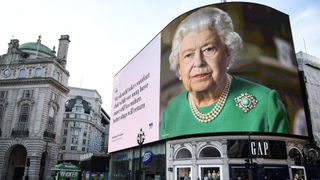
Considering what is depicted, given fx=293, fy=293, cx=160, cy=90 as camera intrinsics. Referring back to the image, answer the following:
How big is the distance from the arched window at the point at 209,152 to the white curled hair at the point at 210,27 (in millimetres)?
8763

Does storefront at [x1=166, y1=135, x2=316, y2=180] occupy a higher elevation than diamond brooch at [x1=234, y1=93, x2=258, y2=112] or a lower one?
lower

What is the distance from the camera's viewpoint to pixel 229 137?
94.4 feet

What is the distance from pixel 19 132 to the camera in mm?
52156

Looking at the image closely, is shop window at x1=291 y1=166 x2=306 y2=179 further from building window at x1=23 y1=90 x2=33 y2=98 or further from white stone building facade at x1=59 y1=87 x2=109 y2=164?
white stone building facade at x1=59 y1=87 x2=109 y2=164

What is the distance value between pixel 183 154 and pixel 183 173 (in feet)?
6.54

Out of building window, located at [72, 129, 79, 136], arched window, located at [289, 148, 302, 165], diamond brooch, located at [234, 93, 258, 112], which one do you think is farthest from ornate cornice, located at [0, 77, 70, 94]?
arched window, located at [289, 148, 302, 165]

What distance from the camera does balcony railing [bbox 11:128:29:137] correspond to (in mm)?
51750

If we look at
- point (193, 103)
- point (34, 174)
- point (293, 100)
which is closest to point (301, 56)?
point (293, 100)

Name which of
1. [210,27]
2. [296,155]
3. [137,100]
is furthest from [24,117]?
[296,155]

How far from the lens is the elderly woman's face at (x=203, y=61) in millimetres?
30328

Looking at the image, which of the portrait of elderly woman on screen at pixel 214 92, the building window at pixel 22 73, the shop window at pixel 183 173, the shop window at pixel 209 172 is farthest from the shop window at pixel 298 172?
the building window at pixel 22 73

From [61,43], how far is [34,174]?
90.7ft

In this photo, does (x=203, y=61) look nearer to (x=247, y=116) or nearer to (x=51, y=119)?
(x=247, y=116)

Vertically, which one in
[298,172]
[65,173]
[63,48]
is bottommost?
[65,173]
